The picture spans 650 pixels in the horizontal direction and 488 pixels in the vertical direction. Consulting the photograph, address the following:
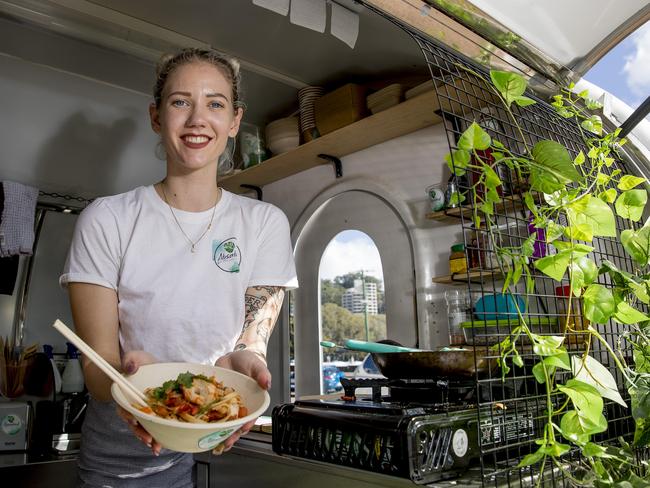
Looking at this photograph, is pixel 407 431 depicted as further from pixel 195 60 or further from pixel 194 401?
pixel 195 60

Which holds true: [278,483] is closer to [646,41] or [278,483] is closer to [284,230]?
[284,230]

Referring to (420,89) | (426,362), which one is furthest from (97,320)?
(420,89)

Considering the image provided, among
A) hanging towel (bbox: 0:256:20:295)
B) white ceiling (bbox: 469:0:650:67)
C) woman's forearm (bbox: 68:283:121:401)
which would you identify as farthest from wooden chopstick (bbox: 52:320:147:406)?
hanging towel (bbox: 0:256:20:295)

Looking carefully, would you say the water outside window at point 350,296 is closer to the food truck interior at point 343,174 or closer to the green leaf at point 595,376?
the food truck interior at point 343,174

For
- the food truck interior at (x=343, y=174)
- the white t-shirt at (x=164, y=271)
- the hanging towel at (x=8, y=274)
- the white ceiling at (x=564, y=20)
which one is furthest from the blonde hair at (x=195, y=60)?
the hanging towel at (x=8, y=274)

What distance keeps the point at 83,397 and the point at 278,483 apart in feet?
4.93

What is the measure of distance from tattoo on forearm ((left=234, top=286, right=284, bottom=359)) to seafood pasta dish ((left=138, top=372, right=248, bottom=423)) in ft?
1.11

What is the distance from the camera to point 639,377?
90 centimetres

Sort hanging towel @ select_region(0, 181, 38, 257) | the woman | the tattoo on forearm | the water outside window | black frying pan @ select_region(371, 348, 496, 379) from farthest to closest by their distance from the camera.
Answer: the water outside window
hanging towel @ select_region(0, 181, 38, 257)
the tattoo on forearm
the woman
black frying pan @ select_region(371, 348, 496, 379)

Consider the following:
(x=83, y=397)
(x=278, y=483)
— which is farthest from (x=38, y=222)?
(x=278, y=483)

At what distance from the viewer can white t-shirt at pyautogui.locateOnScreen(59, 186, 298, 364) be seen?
1.13 m

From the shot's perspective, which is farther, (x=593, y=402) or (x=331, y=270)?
(x=331, y=270)

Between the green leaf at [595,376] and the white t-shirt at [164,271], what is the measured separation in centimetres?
76

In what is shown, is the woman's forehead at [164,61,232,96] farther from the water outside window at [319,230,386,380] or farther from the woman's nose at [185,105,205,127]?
the water outside window at [319,230,386,380]
